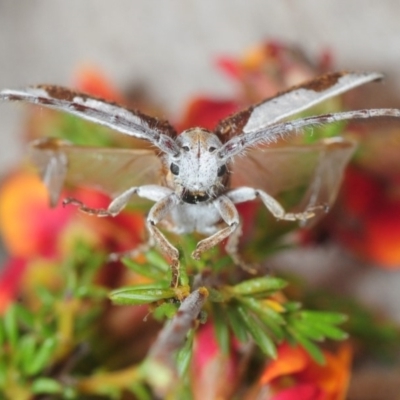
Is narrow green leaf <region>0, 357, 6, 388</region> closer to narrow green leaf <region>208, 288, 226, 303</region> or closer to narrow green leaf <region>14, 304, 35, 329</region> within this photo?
narrow green leaf <region>14, 304, 35, 329</region>

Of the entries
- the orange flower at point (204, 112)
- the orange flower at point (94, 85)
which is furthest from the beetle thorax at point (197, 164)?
the orange flower at point (94, 85)

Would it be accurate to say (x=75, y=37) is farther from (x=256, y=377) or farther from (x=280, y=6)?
(x=256, y=377)

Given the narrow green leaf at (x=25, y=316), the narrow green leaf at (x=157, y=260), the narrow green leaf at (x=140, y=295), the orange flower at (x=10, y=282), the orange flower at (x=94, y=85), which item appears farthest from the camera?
the orange flower at (x=94, y=85)

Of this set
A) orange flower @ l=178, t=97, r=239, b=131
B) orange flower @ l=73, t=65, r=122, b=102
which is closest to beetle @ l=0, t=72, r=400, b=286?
orange flower @ l=178, t=97, r=239, b=131

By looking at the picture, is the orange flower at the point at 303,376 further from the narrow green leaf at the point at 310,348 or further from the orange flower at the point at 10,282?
A: the orange flower at the point at 10,282

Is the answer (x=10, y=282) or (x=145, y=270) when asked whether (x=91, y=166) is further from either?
(x=10, y=282)

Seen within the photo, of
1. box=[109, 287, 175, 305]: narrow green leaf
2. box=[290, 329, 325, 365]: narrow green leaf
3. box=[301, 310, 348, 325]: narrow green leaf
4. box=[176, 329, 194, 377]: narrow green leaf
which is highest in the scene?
box=[109, 287, 175, 305]: narrow green leaf
